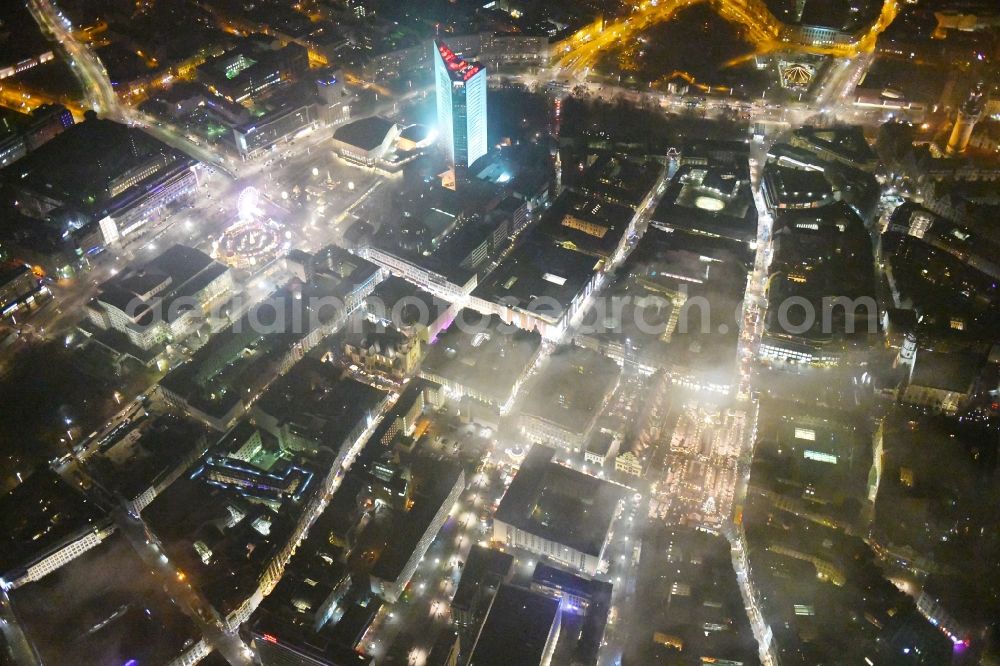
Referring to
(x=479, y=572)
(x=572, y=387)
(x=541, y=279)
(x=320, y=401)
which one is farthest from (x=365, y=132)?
(x=479, y=572)

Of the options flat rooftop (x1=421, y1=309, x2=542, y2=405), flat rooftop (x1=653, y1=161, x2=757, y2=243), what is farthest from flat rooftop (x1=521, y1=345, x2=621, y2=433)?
flat rooftop (x1=653, y1=161, x2=757, y2=243)

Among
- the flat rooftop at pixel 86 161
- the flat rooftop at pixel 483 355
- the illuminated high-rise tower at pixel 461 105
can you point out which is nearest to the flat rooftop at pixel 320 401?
the flat rooftop at pixel 483 355

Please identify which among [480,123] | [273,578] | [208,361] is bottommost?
[273,578]

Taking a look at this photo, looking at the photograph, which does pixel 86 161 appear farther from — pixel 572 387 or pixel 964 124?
pixel 964 124

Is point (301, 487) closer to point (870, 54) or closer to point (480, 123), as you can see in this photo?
point (480, 123)

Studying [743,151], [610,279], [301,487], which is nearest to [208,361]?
[301,487]

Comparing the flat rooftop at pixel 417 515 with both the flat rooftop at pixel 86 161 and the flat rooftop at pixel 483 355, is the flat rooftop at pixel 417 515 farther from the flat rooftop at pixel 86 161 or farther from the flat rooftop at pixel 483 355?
the flat rooftop at pixel 86 161

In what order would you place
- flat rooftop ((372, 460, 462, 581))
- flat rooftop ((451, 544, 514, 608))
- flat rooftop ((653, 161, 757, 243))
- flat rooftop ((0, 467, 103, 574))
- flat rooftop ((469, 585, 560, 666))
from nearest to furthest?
flat rooftop ((469, 585, 560, 666)) < flat rooftop ((451, 544, 514, 608)) < flat rooftop ((372, 460, 462, 581)) < flat rooftop ((0, 467, 103, 574)) < flat rooftop ((653, 161, 757, 243))

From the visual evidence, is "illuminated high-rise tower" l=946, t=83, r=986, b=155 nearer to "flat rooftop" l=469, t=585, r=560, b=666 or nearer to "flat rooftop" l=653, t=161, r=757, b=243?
"flat rooftop" l=653, t=161, r=757, b=243
